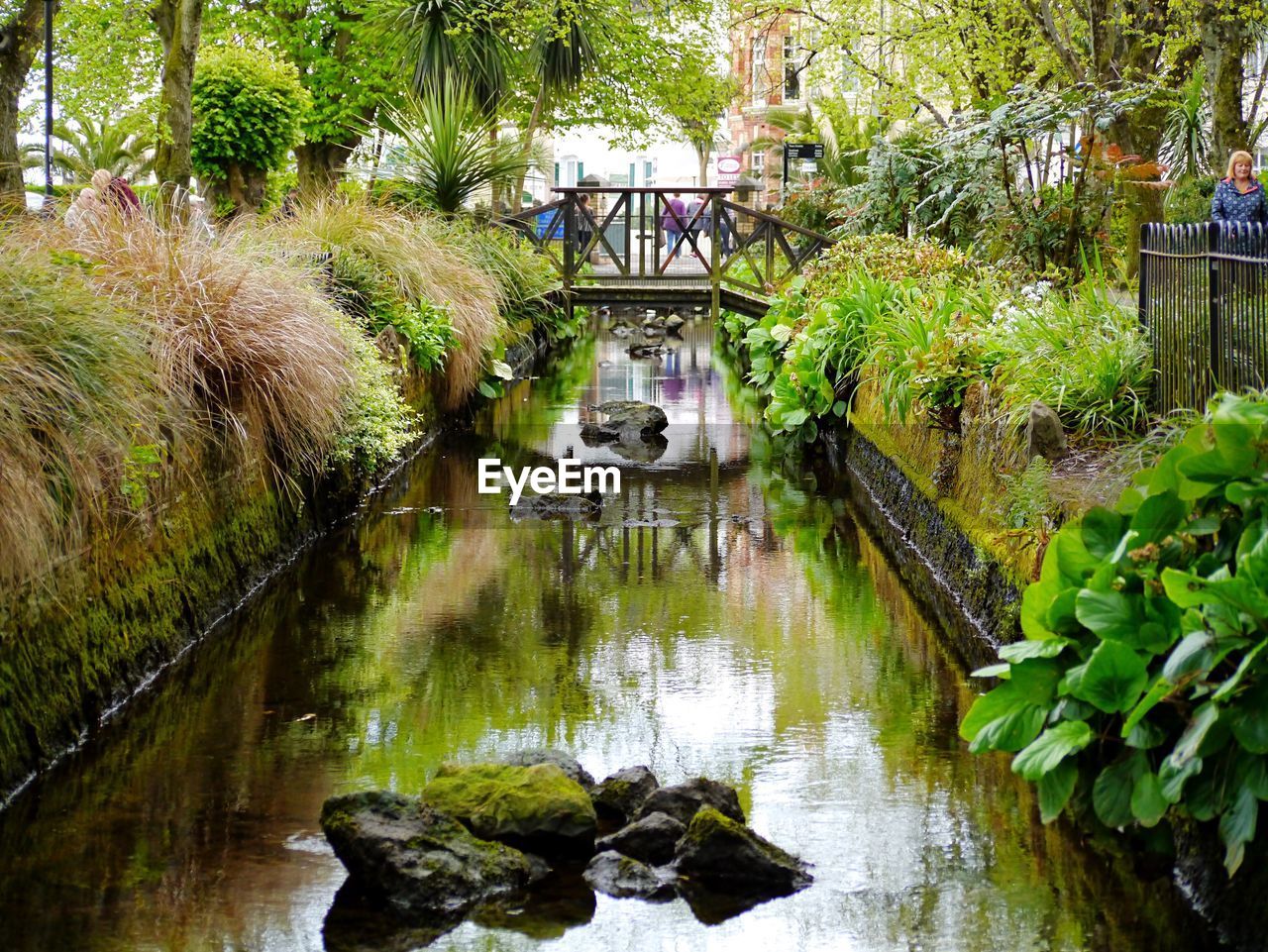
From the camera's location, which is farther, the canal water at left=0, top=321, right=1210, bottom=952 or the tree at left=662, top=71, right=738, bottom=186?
the tree at left=662, top=71, right=738, bottom=186

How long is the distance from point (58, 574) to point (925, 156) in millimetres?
14769

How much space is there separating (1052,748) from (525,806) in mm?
1634

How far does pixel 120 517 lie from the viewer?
6.44 meters

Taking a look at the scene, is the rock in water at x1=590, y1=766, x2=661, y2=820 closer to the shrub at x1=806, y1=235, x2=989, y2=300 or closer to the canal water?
the canal water

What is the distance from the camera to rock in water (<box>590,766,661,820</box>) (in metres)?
5.21

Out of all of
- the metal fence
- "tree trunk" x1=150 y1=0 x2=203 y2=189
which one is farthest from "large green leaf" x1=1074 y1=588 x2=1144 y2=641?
"tree trunk" x1=150 y1=0 x2=203 y2=189

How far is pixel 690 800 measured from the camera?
5.00 meters

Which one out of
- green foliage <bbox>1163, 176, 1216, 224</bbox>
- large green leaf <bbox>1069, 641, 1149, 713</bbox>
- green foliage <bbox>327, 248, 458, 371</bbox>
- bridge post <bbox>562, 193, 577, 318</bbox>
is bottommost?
large green leaf <bbox>1069, 641, 1149, 713</bbox>

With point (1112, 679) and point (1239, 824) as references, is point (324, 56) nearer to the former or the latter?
point (1112, 679)

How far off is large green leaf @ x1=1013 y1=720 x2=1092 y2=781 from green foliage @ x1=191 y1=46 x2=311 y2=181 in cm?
1464

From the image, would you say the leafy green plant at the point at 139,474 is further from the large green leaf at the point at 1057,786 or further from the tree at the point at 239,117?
the tree at the point at 239,117

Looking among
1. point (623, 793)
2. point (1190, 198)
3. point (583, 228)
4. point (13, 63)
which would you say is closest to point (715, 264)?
point (583, 228)

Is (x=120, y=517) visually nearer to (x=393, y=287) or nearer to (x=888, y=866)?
(x=888, y=866)

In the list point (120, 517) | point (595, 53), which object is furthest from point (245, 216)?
point (595, 53)
